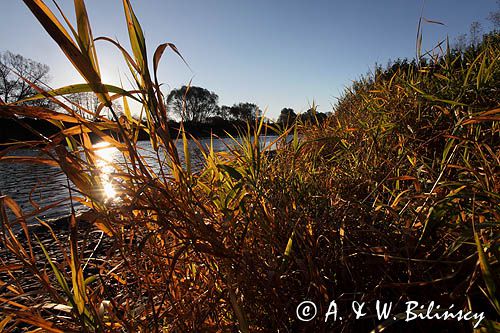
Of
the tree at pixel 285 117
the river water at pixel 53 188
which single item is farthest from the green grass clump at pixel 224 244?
the tree at pixel 285 117

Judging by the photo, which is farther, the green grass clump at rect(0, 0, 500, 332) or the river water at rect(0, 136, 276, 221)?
the river water at rect(0, 136, 276, 221)

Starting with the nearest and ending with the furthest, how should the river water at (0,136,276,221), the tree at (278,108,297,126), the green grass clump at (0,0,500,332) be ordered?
the green grass clump at (0,0,500,332), the river water at (0,136,276,221), the tree at (278,108,297,126)

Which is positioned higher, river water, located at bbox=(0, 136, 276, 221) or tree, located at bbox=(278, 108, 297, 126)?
tree, located at bbox=(278, 108, 297, 126)

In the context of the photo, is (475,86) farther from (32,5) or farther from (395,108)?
(32,5)

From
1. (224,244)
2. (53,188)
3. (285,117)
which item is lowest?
(224,244)

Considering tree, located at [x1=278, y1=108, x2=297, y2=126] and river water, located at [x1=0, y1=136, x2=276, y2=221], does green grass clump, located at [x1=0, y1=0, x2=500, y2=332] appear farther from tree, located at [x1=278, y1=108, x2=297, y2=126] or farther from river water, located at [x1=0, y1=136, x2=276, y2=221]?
tree, located at [x1=278, y1=108, x2=297, y2=126]

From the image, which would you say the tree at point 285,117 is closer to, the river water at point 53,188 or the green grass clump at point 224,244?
the river water at point 53,188

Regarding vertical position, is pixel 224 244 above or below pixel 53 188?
below

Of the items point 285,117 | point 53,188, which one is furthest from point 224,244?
point 285,117

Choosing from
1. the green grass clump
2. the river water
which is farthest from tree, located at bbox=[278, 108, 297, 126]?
the green grass clump

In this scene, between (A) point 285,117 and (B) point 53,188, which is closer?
(B) point 53,188

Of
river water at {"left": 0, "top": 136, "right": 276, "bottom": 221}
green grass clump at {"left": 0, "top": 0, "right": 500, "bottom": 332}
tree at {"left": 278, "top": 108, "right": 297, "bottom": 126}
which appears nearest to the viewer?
green grass clump at {"left": 0, "top": 0, "right": 500, "bottom": 332}

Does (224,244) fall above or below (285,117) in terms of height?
below

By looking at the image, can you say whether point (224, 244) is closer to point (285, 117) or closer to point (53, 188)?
point (53, 188)
